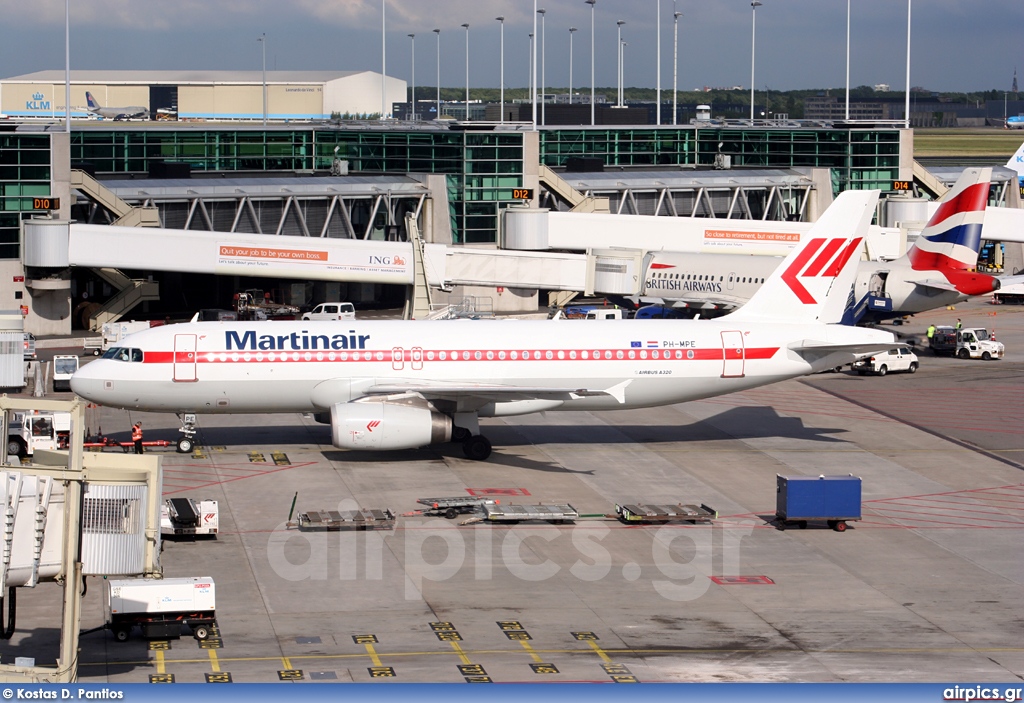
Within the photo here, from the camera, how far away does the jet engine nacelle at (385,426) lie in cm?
4497

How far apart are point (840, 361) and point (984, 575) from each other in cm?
1599

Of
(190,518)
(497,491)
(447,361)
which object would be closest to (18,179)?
(447,361)

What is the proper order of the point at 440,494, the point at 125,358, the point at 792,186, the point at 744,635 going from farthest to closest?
the point at 792,186 → the point at 125,358 → the point at 440,494 → the point at 744,635

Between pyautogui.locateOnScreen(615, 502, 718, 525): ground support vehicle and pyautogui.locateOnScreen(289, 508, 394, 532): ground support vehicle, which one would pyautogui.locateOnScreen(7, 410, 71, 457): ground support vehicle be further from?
pyautogui.locateOnScreen(615, 502, 718, 525): ground support vehicle

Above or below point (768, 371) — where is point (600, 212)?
above

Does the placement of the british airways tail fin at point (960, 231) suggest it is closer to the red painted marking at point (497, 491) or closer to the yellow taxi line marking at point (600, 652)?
the red painted marking at point (497, 491)

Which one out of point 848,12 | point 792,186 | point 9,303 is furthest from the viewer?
point 848,12

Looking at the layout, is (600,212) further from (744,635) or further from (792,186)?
(744,635)

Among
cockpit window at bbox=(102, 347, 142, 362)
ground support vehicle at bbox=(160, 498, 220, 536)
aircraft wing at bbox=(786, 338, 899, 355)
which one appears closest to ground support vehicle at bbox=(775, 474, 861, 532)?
aircraft wing at bbox=(786, 338, 899, 355)

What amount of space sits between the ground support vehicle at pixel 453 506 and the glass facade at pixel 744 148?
74536 millimetres

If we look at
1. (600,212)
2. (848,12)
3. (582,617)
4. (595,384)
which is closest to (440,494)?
(595,384)

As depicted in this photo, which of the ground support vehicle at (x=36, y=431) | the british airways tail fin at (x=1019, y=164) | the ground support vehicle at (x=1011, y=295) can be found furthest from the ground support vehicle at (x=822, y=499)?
the british airways tail fin at (x=1019, y=164)

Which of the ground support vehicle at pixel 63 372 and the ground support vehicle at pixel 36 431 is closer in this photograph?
the ground support vehicle at pixel 36 431

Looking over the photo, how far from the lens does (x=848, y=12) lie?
130 m
